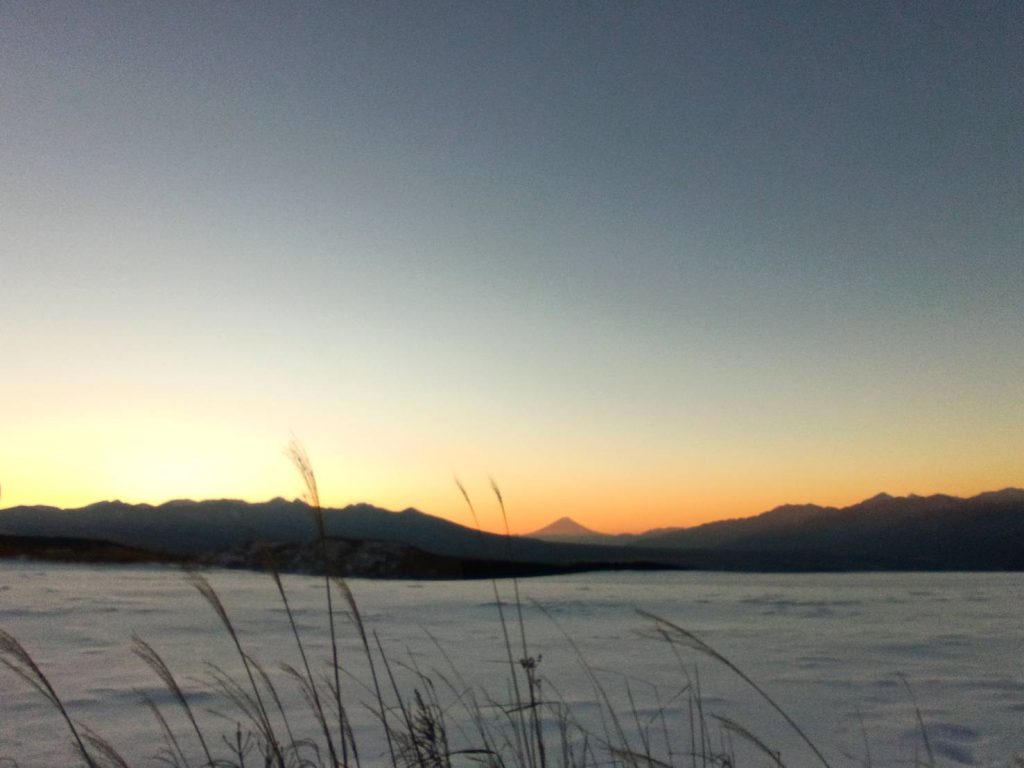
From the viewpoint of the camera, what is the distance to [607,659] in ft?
17.7

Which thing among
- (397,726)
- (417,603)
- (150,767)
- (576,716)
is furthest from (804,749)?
(417,603)

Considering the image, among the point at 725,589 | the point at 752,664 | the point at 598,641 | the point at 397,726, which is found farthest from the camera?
the point at 725,589

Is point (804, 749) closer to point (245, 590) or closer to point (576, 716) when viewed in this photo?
point (576, 716)

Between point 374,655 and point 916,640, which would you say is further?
point 916,640

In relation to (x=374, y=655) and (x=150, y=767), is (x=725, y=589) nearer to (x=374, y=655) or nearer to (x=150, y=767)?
(x=374, y=655)

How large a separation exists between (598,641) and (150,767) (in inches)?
154

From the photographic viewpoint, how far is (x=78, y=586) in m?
9.81

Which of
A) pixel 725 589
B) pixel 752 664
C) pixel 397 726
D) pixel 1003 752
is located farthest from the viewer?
pixel 725 589

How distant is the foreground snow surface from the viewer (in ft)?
11.1

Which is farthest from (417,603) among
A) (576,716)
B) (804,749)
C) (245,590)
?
(804,749)

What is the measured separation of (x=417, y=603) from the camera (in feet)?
30.8

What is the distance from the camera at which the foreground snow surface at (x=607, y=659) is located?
11.1ft

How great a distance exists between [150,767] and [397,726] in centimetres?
100

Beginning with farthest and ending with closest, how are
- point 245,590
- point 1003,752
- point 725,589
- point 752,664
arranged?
point 725,589
point 245,590
point 752,664
point 1003,752
